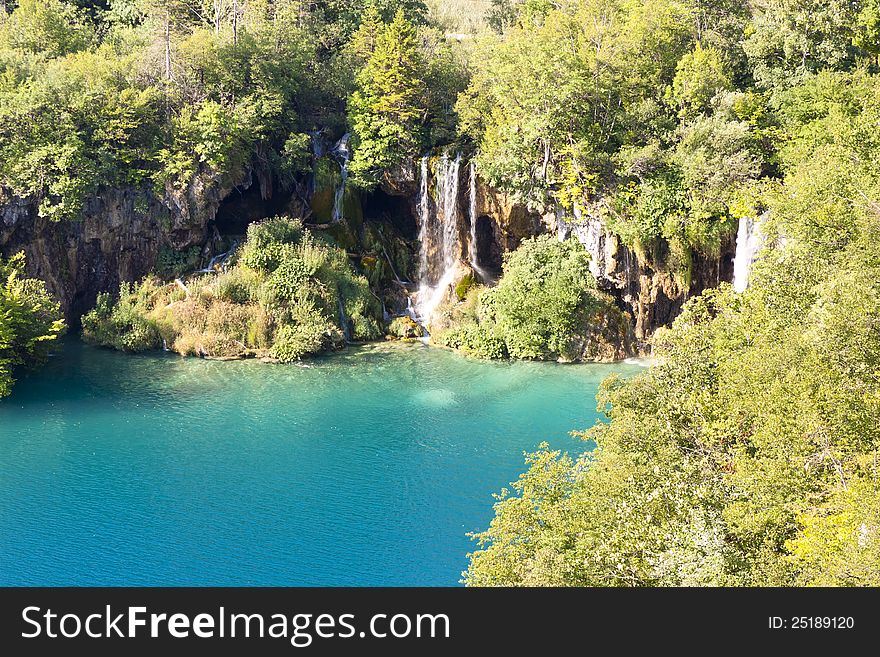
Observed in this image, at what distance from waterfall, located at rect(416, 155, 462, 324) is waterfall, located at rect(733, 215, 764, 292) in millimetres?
13453

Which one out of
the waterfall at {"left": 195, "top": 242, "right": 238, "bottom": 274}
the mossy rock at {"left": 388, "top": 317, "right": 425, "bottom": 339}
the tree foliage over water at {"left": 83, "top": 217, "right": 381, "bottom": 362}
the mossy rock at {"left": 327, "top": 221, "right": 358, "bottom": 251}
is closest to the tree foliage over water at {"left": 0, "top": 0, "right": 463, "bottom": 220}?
the mossy rock at {"left": 327, "top": 221, "right": 358, "bottom": 251}

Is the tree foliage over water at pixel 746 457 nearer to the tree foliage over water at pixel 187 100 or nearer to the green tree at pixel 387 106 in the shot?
the green tree at pixel 387 106

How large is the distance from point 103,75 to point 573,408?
2742 centimetres

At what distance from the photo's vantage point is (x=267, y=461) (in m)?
25.2

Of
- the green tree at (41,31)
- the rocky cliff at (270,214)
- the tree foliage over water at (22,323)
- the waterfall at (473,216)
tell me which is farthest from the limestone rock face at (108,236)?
the waterfall at (473,216)

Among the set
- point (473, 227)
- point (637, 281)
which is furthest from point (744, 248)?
point (473, 227)

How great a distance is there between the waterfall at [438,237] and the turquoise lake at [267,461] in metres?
4.16

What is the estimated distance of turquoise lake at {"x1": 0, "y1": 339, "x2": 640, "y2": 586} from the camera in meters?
19.4

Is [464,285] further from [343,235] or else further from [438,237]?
[343,235]

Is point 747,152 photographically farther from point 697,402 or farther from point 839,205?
point 697,402

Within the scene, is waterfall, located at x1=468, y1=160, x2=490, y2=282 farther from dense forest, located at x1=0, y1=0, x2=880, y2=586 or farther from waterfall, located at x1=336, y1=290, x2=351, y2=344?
waterfall, located at x1=336, y1=290, x2=351, y2=344

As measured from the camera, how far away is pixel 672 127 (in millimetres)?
35062

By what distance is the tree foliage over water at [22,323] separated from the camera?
30544 millimetres

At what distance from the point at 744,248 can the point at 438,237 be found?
49.3 feet
